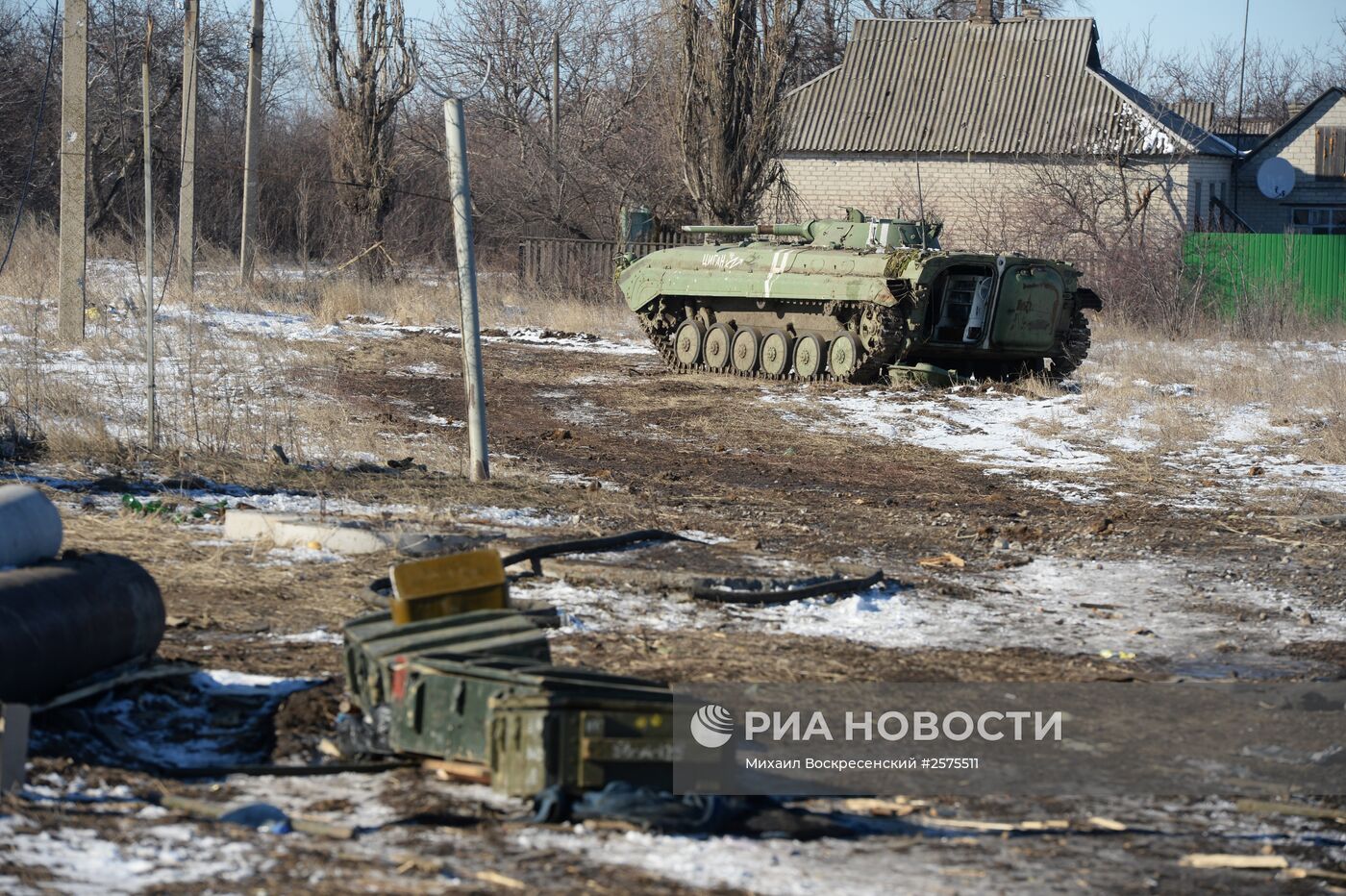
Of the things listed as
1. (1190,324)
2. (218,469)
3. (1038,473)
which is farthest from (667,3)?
(218,469)

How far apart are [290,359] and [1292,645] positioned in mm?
13431

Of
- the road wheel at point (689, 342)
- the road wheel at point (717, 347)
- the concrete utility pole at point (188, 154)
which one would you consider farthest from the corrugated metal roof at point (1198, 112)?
the concrete utility pole at point (188, 154)

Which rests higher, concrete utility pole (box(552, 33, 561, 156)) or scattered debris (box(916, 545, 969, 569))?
concrete utility pole (box(552, 33, 561, 156))

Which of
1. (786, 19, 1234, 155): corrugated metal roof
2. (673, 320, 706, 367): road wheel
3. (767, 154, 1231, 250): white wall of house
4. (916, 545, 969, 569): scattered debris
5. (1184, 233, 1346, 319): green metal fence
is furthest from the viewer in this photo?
(786, 19, 1234, 155): corrugated metal roof

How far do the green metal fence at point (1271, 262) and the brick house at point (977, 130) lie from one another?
249 inches

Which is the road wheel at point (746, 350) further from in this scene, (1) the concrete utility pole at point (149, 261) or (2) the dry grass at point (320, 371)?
(1) the concrete utility pole at point (149, 261)

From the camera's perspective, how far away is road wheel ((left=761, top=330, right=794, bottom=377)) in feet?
64.7

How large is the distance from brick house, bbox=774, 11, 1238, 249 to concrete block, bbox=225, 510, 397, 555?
1006 inches

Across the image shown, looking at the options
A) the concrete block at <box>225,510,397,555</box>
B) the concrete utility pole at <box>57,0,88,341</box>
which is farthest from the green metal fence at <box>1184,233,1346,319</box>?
the concrete block at <box>225,510,397,555</box>

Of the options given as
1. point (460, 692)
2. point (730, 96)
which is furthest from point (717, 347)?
point (460, 692)

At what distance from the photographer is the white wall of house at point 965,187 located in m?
33.6

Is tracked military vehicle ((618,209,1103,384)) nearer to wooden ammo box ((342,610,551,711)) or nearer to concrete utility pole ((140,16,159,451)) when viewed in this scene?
concrete utility pole ((140,16,159,451))

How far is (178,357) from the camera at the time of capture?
16.6 meters

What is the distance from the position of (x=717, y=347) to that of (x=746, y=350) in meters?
0.67
